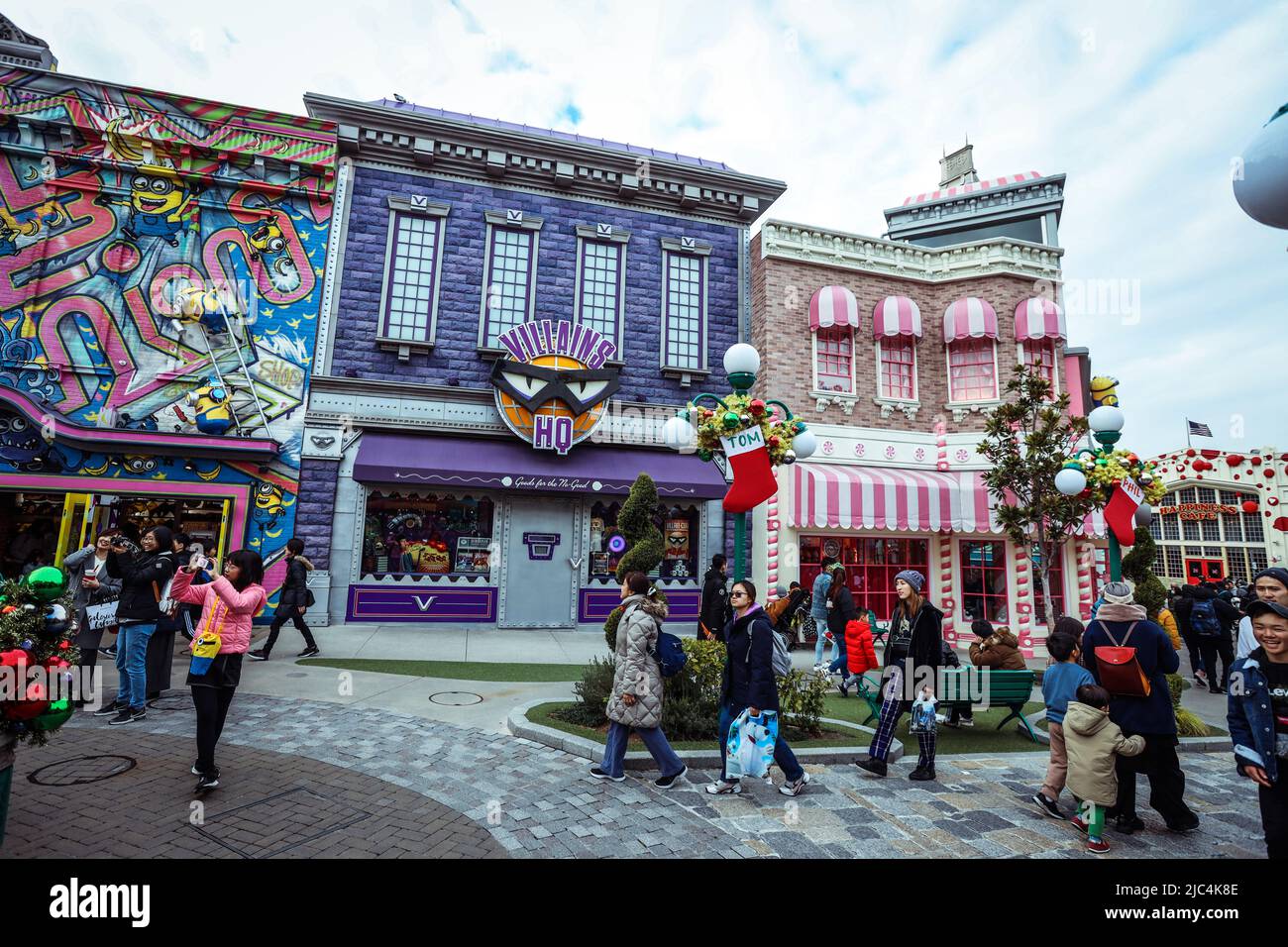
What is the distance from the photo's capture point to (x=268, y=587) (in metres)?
12.5

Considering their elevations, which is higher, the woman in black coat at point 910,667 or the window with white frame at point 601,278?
the window with white frame at point 601,278

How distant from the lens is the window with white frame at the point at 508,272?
14.6 metres

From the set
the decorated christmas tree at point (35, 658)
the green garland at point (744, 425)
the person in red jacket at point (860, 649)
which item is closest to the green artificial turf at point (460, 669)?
the person in red jacket at point (860, 649)

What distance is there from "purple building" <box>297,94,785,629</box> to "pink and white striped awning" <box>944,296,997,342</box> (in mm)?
6111

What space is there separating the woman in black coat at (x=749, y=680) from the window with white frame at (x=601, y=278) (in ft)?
35.5

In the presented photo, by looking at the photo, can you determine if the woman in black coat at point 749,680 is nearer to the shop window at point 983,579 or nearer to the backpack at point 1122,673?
the backpack at point 1122,673

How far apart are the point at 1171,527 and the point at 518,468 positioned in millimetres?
Result: 41506

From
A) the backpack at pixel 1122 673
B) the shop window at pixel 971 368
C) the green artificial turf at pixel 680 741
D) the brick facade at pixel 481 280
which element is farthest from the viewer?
the shop window at pixel 971 368

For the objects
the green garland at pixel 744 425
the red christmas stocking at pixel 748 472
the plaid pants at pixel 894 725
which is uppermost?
the green garland at pixel 744 425

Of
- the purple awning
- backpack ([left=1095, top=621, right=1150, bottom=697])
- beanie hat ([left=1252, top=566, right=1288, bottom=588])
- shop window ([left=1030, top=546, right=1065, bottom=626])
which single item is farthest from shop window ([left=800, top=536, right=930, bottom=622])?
beanie hat ([left=1252, top=566, right=1288, bottom=588])

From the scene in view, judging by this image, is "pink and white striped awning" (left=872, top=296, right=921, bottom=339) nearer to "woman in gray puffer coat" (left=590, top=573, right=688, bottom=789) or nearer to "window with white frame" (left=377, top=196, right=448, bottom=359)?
"window with white frame" (left=377, top=196, right=448, bottom=359)
